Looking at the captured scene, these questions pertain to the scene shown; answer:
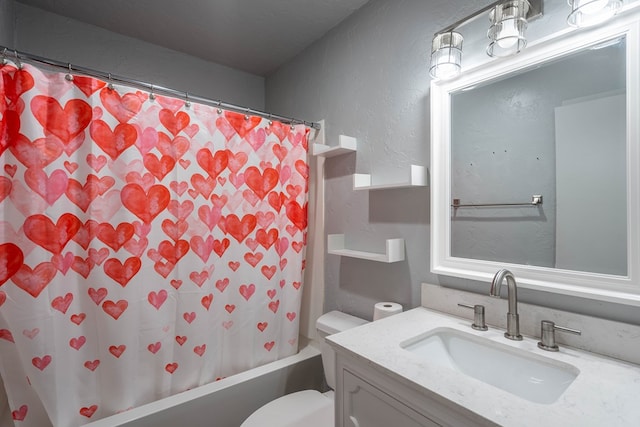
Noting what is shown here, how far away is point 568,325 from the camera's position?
0.90 m

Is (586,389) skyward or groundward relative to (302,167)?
groundward

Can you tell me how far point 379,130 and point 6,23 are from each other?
1.96 meters

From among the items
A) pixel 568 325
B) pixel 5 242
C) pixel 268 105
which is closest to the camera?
pixel 568 325

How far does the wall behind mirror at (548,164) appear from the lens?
33.7 inches

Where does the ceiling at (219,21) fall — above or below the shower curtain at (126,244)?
above

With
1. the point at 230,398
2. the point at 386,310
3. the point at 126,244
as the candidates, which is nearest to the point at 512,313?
the point at 386,310

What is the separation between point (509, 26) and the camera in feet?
3.22

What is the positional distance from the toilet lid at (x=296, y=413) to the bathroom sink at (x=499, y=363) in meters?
0.59

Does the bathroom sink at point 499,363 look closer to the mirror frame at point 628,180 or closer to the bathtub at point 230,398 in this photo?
the mirror frame at point 628,180

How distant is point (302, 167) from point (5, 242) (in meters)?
1.34

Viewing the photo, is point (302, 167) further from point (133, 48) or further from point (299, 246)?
point (133, 48)

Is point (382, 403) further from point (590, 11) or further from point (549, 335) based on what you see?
point (590, 11)

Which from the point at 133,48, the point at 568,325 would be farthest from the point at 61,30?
the point at 568,325

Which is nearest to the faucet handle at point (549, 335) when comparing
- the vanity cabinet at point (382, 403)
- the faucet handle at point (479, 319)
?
the faucet handle at point (479, 319)
